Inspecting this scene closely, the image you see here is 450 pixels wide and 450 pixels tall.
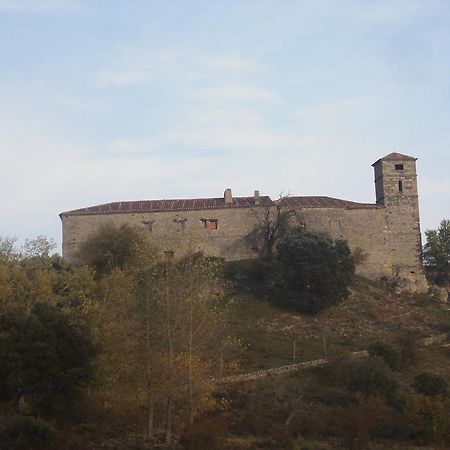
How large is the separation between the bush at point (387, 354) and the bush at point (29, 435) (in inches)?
733

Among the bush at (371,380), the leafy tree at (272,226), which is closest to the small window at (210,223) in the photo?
the leafy tree at (272,226)

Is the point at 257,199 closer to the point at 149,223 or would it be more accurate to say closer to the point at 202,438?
the point at 149,223

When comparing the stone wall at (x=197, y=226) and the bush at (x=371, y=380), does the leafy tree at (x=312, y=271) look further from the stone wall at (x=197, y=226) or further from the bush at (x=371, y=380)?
the bush at (x=371, y=380)

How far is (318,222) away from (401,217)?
21.2 feet

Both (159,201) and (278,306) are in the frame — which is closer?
(278,306)

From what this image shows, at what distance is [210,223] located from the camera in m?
62.7

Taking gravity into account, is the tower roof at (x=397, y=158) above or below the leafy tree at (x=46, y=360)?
above

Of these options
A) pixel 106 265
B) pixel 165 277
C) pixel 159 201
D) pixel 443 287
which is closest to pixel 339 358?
pixel 165 277

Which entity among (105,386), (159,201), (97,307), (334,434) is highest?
(159,201)

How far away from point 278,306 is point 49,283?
66.8 feet

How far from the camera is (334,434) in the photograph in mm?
34719

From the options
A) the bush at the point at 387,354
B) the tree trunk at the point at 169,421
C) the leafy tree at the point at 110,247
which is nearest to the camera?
the tree trunk at the point at 169,421

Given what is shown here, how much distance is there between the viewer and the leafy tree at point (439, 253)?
206ft

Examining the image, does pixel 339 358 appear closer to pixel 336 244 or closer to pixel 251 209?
pixel 336 244
